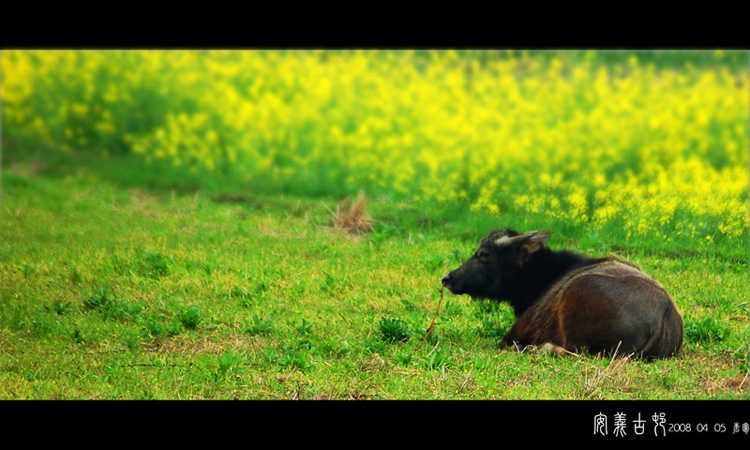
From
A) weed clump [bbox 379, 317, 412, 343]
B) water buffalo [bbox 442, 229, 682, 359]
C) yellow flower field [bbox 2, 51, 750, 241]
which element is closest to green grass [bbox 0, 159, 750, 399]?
weed clump [bbox 379, 317, 412, 343]

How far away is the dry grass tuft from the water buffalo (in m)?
1.36

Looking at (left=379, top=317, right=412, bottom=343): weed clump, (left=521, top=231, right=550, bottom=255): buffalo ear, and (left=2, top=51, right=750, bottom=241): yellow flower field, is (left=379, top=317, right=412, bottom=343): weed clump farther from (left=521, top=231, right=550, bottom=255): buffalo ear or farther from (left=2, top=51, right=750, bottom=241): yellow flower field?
(left=2, top=51, right=750, bottom=241): yellow flower field

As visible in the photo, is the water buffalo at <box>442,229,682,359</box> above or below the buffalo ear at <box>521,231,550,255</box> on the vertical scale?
below

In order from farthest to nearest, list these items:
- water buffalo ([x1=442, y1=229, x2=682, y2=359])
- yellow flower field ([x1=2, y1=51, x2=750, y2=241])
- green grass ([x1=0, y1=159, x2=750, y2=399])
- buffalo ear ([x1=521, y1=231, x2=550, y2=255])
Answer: yellow flower field ([x1=2, y1=51, x2=750, y2=241])
buffalo ear ([x1=521, y1=231, x2=550, y2=255])
water buffalo ([x1=442, y1=229, x2=682, y2=359])
green grass ([x1=0, y1=159, x2=750, y2=399])

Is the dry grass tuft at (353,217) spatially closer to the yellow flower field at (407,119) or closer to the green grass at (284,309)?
the green grass at (284,309)

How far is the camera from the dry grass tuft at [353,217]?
888cm

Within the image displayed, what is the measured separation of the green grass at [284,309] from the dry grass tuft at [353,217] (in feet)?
0.36

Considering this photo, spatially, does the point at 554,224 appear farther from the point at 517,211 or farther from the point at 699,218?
the point at 699,218

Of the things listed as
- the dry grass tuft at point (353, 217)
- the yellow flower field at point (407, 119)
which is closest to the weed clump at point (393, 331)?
the dry grass tuft at point (353, 217)

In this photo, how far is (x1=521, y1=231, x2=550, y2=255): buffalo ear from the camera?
Answer: 25.0ft

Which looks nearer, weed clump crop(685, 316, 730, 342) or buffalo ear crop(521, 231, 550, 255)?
weed clump crop(685, 316, 730, 342)

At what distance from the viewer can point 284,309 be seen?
790 cm
